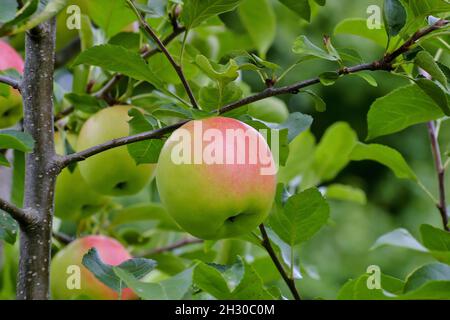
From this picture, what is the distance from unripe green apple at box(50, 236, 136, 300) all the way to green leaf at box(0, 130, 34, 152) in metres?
0.32

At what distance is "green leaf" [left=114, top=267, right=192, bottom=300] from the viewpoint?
58 cm

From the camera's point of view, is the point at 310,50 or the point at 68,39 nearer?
the point at 310,50

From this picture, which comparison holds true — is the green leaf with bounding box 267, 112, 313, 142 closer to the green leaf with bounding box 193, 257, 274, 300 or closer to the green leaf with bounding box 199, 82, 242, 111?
the green leaf with bounding box 199, 82, 242, 111

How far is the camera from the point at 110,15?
1.05m

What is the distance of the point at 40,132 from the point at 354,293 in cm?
35

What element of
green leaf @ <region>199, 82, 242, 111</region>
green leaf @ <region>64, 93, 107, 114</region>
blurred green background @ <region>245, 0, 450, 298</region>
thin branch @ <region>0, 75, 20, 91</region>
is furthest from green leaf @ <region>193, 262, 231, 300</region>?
blurred green background @ <region>245, 0, 450, 298</region>

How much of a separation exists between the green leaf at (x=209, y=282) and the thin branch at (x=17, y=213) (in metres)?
0.20

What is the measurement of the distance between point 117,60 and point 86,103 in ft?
0.74

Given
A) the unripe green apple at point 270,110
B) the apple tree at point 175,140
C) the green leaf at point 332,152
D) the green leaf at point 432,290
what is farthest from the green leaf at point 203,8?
the green leaf at point 332,152

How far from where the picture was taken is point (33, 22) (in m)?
0.65

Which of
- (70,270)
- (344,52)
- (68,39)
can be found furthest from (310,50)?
(68,39)

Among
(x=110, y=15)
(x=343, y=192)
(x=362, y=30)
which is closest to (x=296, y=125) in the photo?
(x=362, y=30)

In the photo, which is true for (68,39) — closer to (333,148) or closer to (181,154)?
(333,148)

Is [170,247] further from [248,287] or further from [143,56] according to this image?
[248,287]
